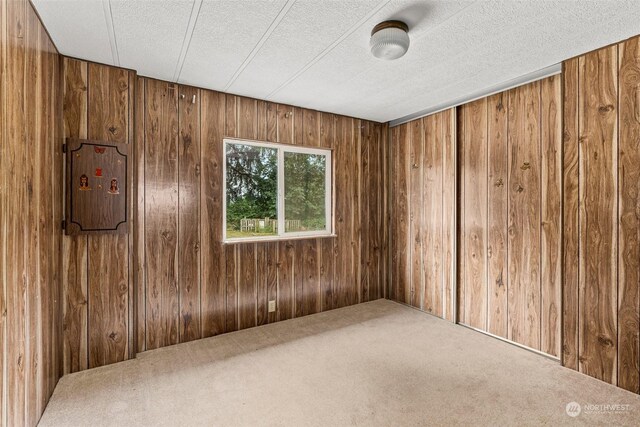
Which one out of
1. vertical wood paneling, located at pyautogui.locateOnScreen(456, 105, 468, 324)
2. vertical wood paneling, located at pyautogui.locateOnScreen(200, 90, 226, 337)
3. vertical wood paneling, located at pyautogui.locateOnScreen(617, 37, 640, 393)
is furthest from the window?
vertical wood paneling, located at pyautogui.locateOnScreen(617, 37, 640, 393)

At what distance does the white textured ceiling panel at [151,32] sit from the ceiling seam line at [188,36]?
16mm

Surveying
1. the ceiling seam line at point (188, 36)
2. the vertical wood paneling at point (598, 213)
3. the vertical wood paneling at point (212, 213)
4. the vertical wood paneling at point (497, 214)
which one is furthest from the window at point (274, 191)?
the vertical wood paneling at point (598, 213)

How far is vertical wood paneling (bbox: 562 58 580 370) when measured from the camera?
2.47 metres

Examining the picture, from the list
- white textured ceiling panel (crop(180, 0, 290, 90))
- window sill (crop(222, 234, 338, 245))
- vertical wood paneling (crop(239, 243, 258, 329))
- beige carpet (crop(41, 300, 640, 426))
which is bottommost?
beige carpet (crop(41, 300, 640, 426))

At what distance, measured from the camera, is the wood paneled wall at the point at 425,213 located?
3588mm

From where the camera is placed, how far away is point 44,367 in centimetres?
201

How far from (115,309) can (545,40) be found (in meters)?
3.83

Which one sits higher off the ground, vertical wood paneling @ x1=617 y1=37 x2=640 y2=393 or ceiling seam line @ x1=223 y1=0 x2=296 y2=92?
ceiling seam line @ x1=223 y1=0 x2=296 y2=92

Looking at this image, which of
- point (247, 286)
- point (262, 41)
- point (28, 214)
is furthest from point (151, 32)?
point (247, 286)

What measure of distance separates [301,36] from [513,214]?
2.45m

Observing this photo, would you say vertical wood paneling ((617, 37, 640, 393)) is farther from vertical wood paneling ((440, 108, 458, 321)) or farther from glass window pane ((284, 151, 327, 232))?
glass window pane ((284, 151, 327, 232))

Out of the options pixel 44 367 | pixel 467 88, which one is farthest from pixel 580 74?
pixel 44 367

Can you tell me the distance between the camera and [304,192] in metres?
3.81

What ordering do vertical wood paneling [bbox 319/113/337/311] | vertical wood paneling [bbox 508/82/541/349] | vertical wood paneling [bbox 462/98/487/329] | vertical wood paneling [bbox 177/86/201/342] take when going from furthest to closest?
1. vertical wood paneling [bbox 319/113/337/311]
2. vertical wood paneling [bbox 462/98/487/329]
3. vertical wood paneling [bbox 177/86/201/342]
4. vertical wood paneling [bbox 508/82/541/349]
